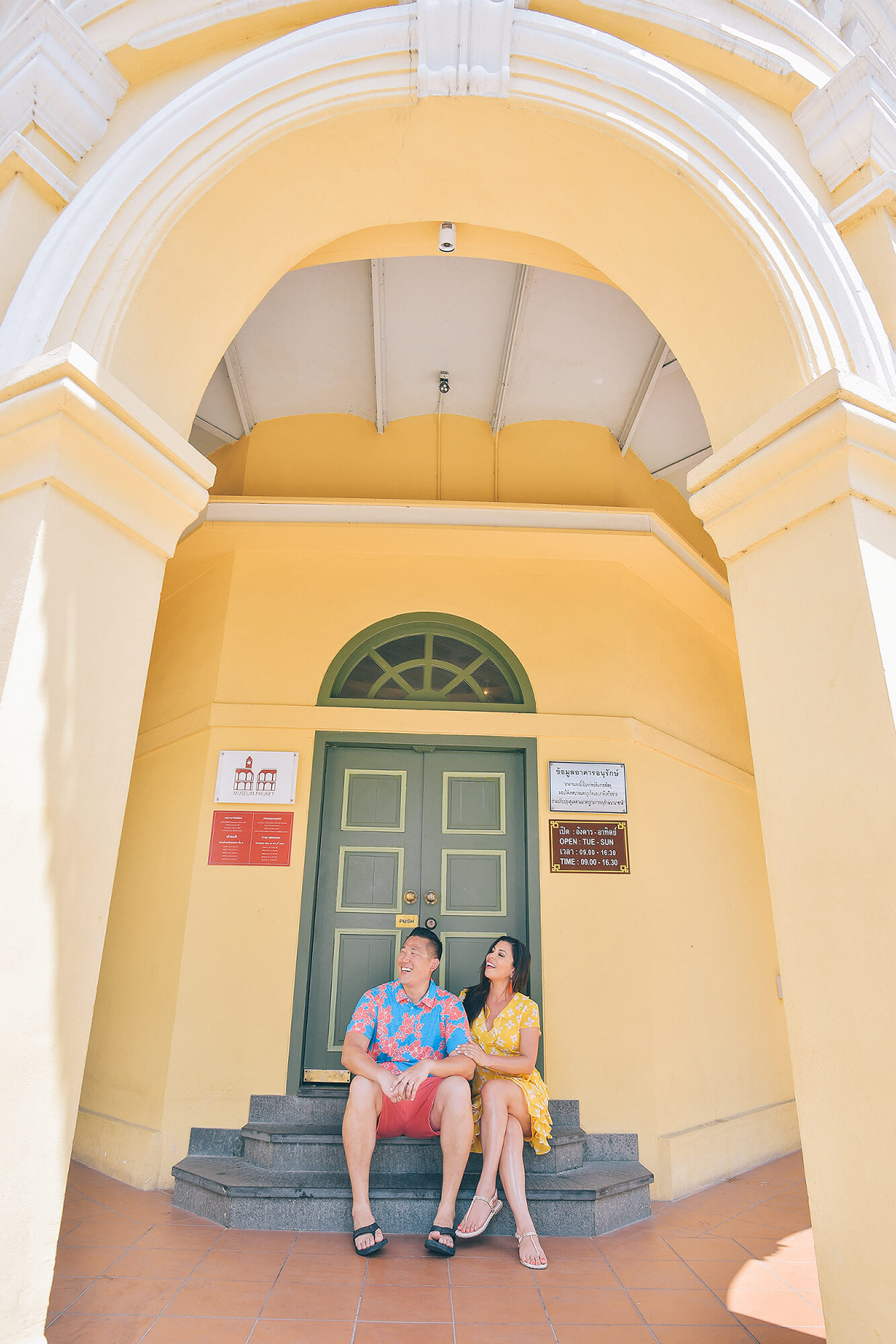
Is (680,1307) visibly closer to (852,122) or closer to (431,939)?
(431,939)

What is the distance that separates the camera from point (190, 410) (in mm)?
2910

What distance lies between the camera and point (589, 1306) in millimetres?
2867

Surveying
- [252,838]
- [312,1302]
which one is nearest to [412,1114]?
[312,1302]

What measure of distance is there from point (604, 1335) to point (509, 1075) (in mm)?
1066

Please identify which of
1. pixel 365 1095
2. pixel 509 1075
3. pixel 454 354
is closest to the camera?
pixel 365 1095

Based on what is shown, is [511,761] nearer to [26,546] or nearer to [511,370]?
[511,370]

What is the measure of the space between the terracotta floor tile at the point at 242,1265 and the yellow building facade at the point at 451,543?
3.21ft

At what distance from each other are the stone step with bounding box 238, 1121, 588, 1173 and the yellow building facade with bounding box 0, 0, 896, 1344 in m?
0.31

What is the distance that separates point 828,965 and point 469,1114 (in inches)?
77.0

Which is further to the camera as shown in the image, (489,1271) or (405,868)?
(405,868)

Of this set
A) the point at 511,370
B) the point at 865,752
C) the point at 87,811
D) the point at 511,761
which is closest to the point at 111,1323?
the point at 87,811

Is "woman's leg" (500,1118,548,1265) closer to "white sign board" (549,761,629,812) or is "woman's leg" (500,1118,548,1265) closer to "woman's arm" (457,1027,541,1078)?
"woman's arm" (457,1027,541,1078)

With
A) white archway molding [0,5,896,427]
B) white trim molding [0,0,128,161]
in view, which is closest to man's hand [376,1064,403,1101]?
white archway molding [0,5,896,427]

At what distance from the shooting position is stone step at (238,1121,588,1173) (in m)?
3.83
